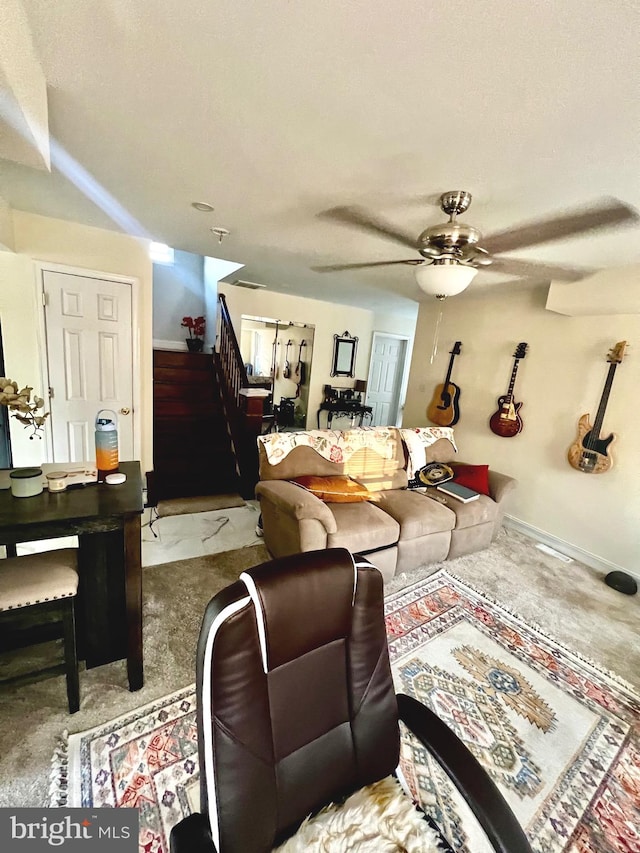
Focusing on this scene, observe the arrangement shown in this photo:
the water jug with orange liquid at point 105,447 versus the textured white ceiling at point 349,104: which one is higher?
the textured white ceiling at point 349,104

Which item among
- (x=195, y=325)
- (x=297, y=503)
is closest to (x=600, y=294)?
(x=297, y=503)

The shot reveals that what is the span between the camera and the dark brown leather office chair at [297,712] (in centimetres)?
74

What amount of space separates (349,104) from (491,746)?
8.63 feet

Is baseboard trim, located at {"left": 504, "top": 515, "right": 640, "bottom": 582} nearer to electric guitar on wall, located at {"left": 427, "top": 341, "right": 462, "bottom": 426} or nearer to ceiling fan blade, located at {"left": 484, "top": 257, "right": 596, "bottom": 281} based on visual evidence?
electric guitar on wall, located at {"left": 427, "top": 341, "right": 462, "bottom": 426}

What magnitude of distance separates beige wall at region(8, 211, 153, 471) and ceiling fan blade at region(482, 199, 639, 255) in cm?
298

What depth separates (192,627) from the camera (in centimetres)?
199

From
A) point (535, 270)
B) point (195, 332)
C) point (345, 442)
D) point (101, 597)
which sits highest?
point (535, 270)

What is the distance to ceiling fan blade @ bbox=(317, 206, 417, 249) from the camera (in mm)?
1943

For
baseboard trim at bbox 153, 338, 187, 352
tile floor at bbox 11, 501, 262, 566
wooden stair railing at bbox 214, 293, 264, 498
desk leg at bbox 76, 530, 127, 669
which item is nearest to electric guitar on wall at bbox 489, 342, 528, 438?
wooden stair railing at bbox 214, 293, 264, 498

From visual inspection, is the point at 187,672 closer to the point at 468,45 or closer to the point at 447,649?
the point at 447,649

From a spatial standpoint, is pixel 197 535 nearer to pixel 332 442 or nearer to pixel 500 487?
pixel 332 442

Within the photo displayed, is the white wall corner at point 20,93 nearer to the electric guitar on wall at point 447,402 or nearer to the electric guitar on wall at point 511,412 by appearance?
the electric guitar on wall at point 511,412

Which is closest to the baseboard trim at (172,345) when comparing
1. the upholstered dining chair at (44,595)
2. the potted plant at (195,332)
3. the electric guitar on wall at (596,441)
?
the potted plant at (195,332)

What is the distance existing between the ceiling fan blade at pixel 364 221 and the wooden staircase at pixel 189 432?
2857mm
